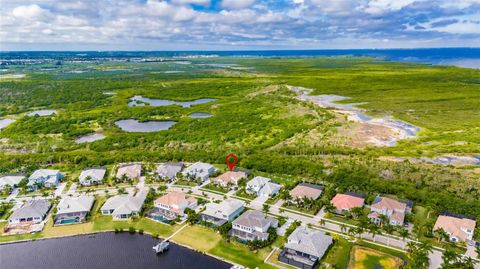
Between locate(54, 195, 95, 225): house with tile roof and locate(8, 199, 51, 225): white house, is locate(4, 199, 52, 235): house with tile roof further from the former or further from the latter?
locate(54, 195, 95, 225): house with tile roof

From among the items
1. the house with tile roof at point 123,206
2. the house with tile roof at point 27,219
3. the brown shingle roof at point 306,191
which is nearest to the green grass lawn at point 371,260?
the brown shingle roof at point 306,191

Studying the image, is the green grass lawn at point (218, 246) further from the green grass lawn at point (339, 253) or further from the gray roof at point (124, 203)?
the gray roof at point (124, 203)

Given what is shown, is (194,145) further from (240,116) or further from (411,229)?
(411,229)

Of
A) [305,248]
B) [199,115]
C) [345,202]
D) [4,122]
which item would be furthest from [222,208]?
[4,122]

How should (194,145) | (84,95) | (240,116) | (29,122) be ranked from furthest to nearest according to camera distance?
(84,95) → (240,116) → (29,122) → (194,145)

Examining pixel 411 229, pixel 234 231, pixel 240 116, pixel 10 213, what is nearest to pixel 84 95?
pixel 240 116

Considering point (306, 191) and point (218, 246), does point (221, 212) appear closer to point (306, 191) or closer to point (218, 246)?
point (218, 246)

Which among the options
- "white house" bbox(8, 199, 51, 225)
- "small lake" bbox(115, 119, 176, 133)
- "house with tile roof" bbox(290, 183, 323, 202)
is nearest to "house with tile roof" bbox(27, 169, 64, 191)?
"white house" bbox(8, 199, 51, 225)
